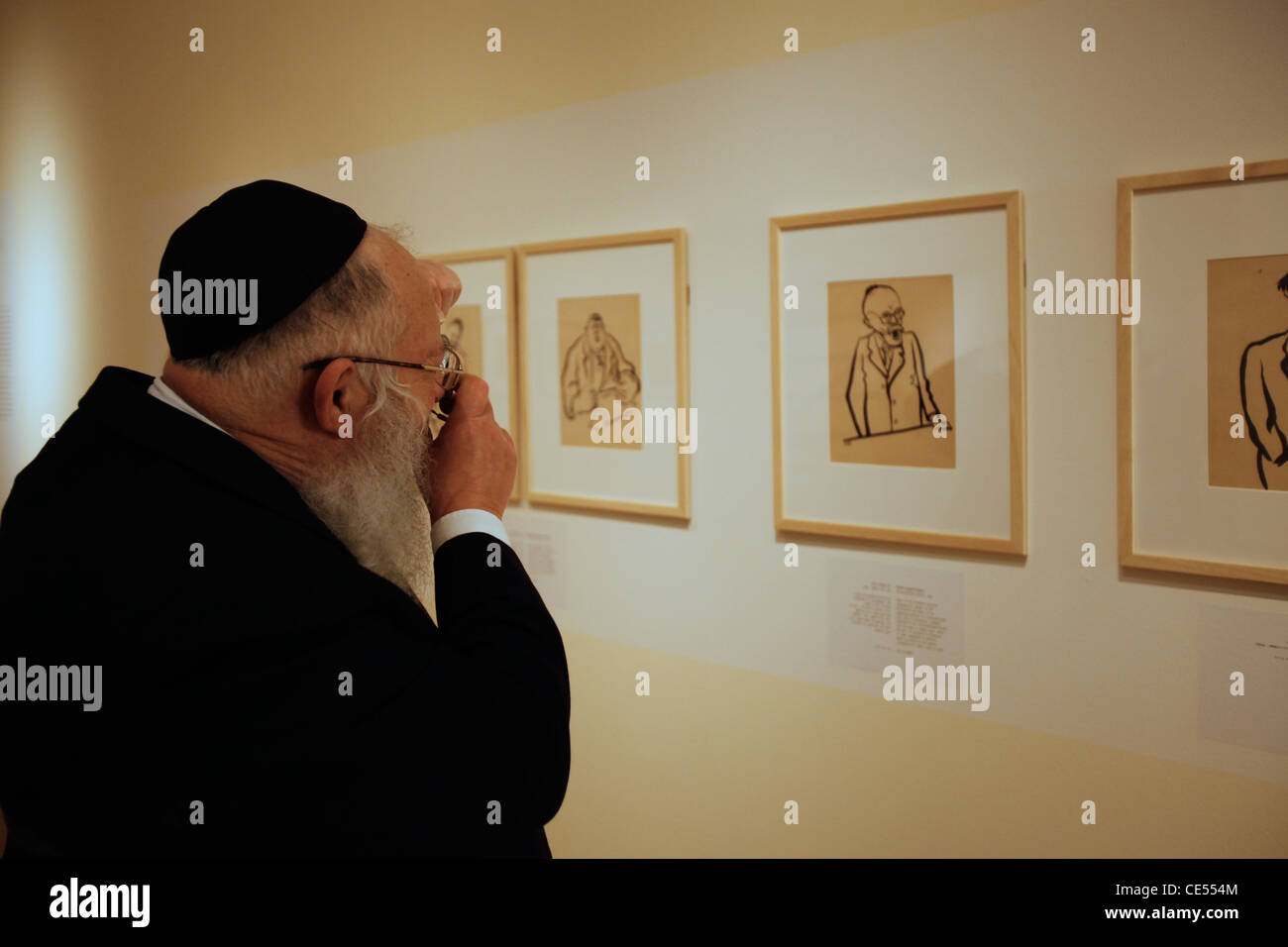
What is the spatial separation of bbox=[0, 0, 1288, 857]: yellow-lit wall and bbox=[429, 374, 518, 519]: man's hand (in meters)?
1.07

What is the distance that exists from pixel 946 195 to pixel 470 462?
46.8 inches

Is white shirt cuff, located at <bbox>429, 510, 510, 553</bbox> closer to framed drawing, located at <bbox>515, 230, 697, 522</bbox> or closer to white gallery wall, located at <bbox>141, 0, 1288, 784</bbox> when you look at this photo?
white gallery wall, located at <bbox>141, 0, 1288, 784</bbox>

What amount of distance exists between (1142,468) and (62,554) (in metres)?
1.71

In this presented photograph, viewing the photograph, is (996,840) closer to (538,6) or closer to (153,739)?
(153,739)

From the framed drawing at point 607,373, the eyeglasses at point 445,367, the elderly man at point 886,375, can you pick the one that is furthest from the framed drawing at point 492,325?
the eyeglasses at point 445,367

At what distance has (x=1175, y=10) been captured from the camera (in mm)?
1732

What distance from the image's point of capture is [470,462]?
4.69 feet

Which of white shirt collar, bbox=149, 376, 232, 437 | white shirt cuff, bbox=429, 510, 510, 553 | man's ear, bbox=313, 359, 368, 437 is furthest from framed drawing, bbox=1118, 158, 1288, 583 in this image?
white shirt collar, bbox=149, 376, 232, 437

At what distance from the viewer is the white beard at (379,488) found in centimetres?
136

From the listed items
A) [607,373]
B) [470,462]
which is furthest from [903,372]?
[470,462]

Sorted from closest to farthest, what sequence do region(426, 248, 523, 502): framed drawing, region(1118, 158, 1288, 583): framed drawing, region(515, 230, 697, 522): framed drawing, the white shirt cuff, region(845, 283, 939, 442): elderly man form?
the white shirt cuff < region(1118, 158, 1288, 583): framed drawing < region(845, 283, 939, 442): elderly man < region(515, 230, 697, 522): framed drawing < region(426, 248, 523, 502): framed drawing

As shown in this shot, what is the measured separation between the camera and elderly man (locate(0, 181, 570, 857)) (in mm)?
1078

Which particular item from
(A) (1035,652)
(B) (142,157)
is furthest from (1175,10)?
(B) (142,157)
